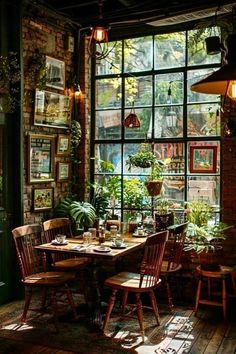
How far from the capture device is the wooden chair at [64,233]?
15.9 feet

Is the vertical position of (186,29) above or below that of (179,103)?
above

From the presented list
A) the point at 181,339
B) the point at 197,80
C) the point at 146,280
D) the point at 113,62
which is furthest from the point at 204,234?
the point at 113,62

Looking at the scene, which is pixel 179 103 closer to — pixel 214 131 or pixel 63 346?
pixel 214 131

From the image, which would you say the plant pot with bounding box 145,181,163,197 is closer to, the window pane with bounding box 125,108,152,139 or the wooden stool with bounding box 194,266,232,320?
the window pane with bounding box 125,108,152,139

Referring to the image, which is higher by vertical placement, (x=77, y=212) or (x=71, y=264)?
(x=77, y=212)

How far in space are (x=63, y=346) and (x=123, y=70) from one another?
354 cm

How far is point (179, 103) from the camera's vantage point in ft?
18.1

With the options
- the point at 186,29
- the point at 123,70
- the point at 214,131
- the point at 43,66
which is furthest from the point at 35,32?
the point at 214,131

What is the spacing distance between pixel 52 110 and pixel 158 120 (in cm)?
134

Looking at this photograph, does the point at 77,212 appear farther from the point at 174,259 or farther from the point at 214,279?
the point at 214,279


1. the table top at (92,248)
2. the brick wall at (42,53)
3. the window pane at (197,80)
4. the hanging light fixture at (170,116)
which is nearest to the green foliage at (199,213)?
the table top at (92,248)

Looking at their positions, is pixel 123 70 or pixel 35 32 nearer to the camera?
pixel 35 32

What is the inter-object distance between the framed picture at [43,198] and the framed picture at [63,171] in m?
0.22

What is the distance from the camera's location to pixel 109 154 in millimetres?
5996
